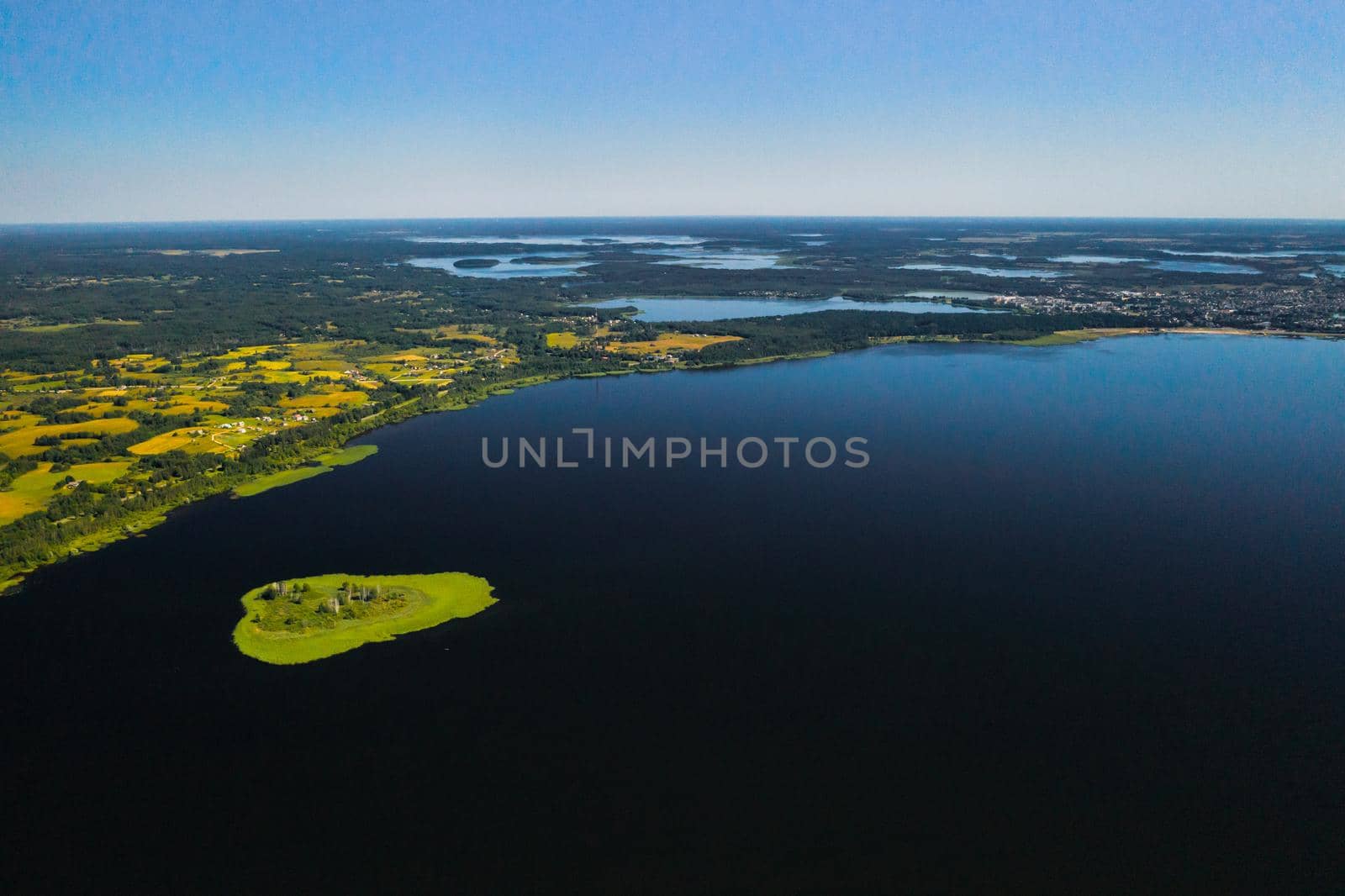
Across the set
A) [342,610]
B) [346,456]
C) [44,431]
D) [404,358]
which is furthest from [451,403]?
[342,610]

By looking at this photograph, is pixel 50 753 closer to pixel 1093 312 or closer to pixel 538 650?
pixel 538 650

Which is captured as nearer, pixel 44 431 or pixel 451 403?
pixel 44 431

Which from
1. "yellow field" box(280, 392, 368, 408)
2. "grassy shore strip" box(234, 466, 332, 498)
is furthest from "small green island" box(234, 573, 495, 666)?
"yellow field" box(280, 392, 368, 408)

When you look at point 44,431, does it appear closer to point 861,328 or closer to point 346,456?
point 346,456

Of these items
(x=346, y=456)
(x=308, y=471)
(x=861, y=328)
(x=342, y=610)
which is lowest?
(x=342, y=610)

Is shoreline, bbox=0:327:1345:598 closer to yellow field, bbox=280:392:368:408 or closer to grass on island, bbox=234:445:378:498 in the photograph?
grass on island, bbox=234:445:378:498

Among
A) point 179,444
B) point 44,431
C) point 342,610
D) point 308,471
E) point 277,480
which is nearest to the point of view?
point 342,610

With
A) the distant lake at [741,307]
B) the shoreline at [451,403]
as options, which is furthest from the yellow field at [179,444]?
the distant lake at [741,307]

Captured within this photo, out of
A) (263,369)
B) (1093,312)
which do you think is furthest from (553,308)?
(1093,312)
